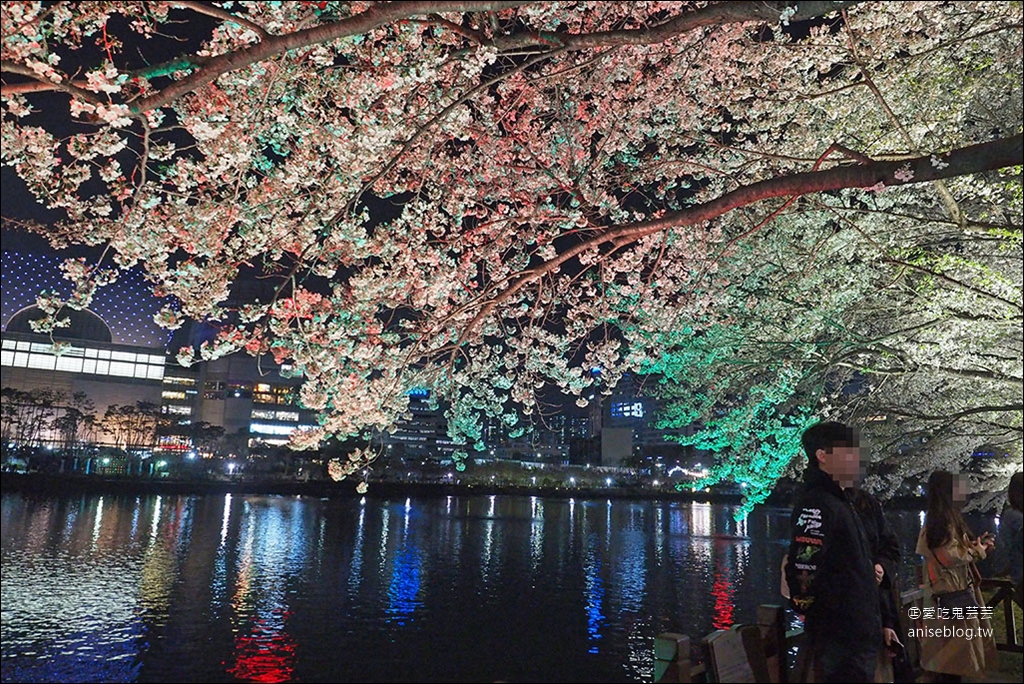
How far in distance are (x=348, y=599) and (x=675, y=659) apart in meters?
20.3

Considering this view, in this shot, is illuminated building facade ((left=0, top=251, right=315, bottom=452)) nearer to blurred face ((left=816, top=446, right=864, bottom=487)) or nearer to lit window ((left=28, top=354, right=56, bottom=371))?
lit window ((left=28, top=354, right=56, bottom=371))

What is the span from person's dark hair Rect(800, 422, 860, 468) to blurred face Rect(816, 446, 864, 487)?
0.02 metres

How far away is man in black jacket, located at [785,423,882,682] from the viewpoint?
3473mm

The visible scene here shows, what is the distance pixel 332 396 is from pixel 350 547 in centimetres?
2807

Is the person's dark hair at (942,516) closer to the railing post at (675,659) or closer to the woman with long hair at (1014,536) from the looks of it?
the woman with long hair at (1014,536)

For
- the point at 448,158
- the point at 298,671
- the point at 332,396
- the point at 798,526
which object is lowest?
the point at 298,671

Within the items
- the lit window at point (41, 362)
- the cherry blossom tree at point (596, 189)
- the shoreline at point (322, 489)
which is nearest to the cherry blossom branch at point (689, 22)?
the cherry blossom tree at point (596, 189)

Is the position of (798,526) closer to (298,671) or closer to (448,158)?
(448,158)

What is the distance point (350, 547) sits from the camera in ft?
109

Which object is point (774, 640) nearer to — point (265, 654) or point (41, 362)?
point (265, 654)

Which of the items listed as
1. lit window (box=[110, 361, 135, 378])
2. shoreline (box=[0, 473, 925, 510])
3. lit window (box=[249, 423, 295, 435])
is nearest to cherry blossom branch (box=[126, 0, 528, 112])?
shoreline (box=[0, 473, 925, 510])

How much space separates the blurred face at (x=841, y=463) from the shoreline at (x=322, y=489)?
204ft

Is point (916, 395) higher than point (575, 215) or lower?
lower

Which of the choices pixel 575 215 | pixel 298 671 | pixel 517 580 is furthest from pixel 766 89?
pixel 517 580
